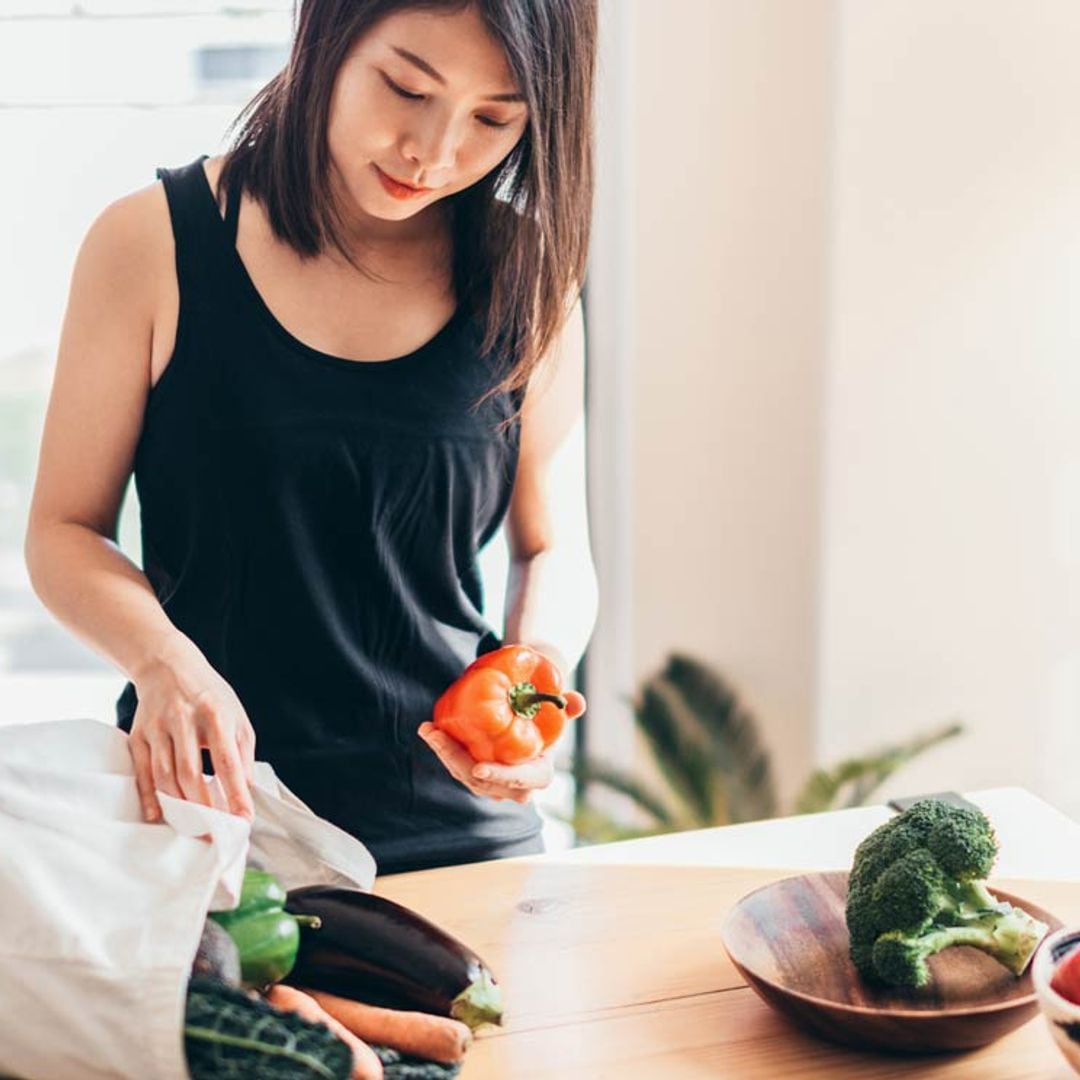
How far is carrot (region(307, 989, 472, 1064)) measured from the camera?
106 centimetres

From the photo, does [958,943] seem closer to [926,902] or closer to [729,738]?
[926,902]

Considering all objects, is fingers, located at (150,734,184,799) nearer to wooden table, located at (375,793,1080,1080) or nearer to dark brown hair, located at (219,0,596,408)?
Result: wooden table, located at (375,793,1080,1080)

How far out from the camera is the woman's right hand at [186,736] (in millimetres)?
1201

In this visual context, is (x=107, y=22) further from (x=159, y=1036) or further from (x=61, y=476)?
(x=159, y=1036)

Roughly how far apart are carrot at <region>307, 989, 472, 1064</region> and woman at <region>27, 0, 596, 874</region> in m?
0.34

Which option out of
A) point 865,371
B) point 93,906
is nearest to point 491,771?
point 93,906

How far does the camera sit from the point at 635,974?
1235 mm

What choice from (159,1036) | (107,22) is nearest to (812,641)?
(107,22)

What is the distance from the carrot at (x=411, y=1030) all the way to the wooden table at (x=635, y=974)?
0.03 m

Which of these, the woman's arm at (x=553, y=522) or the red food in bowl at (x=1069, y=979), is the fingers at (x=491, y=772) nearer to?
the woman's arm at (x=553, y=522)

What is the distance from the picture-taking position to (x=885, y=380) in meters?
2.91

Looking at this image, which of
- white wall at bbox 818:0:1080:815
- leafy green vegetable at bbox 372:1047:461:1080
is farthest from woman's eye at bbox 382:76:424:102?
white wall at bbox 818:0:1080:815

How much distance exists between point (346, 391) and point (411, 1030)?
0.65 m

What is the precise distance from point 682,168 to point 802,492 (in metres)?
0.70
